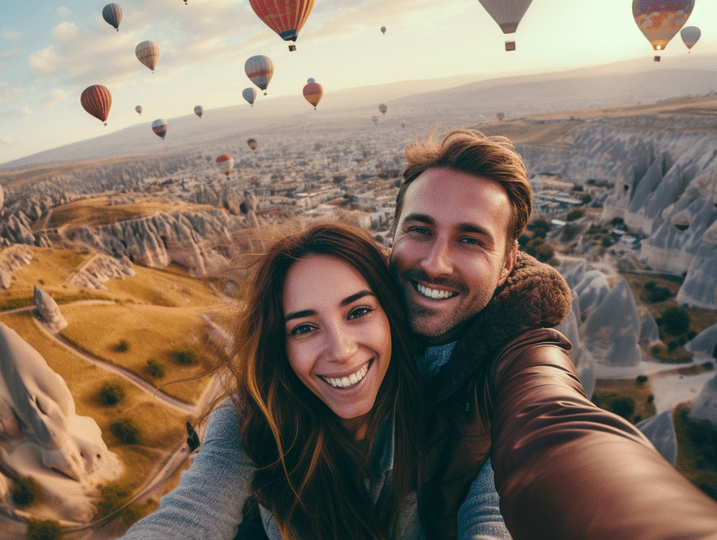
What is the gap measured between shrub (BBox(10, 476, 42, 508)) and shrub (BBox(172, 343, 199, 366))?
6.73m

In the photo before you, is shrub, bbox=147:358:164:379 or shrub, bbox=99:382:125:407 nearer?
shrub, bbox=99:382:125:407

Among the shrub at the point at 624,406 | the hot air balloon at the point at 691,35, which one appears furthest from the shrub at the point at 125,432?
the hot air balloon at the point at 691,35

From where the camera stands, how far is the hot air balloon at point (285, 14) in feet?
69.7

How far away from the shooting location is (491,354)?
91.1 inches

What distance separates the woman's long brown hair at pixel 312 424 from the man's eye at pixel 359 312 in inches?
5.7

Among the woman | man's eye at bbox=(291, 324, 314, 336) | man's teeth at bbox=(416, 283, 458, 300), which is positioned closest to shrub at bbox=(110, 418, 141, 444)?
the woman

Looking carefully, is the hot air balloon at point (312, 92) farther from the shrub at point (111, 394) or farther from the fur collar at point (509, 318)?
the fur collar at point (509, 318)

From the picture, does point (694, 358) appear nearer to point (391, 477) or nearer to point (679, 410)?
point (679, 410)

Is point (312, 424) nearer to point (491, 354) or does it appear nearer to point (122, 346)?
point (491, 354)

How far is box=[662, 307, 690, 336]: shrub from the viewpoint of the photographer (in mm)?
19656

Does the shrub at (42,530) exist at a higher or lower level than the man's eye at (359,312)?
lower

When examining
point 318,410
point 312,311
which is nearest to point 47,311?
point 318,410

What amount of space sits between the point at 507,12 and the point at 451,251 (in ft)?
62.9

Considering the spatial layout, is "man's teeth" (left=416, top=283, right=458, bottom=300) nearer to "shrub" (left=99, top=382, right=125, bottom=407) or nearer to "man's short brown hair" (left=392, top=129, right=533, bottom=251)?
"man's short brown hair" (left=392, top=129, right=533, bottom=251)
